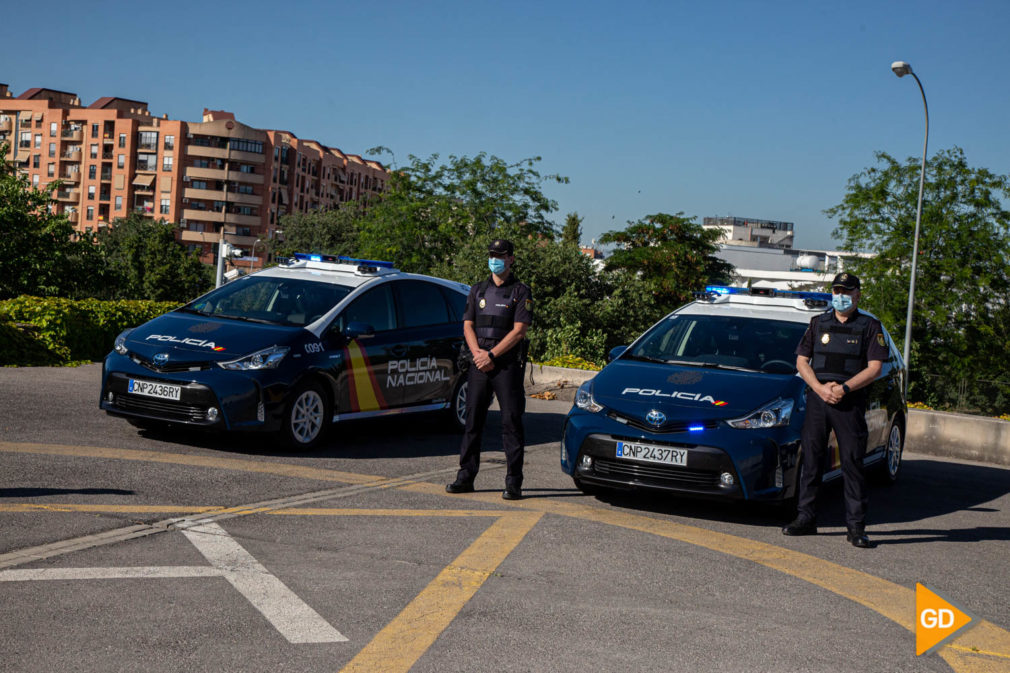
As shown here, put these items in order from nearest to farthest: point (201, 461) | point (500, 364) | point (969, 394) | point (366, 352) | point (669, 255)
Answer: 1. point (500, 364)
2. point (201, 461)
3. point (366, 352)
4. point (969, 394)
5. point (669, 255)

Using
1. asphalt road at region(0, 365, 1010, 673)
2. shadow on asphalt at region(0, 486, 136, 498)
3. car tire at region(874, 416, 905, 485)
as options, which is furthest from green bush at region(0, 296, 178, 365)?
car tire at region(874, 416, 905, 485)

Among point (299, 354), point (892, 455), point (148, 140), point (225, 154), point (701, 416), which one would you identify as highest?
point (148, 140)

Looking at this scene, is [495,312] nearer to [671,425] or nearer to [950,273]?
[671,425]

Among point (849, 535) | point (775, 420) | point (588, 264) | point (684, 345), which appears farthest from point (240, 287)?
point (588, 264)

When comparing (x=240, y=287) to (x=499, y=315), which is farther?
(x=240, y=287)

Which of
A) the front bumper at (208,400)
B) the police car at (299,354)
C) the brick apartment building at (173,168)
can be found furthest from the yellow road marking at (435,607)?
the brick apartment building at (173,168)

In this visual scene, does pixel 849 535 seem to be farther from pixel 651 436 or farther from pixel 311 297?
pixel 311 297

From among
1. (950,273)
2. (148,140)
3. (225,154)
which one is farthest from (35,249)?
(148,140)

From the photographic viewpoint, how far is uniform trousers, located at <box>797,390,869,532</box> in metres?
6.98

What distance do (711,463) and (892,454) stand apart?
134 inches

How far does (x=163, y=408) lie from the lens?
8586mm

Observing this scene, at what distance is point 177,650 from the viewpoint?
4.04 meters

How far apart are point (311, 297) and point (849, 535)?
5.20 metres

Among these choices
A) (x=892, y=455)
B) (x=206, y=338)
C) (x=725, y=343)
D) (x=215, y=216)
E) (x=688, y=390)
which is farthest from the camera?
(x=215, y=216)
